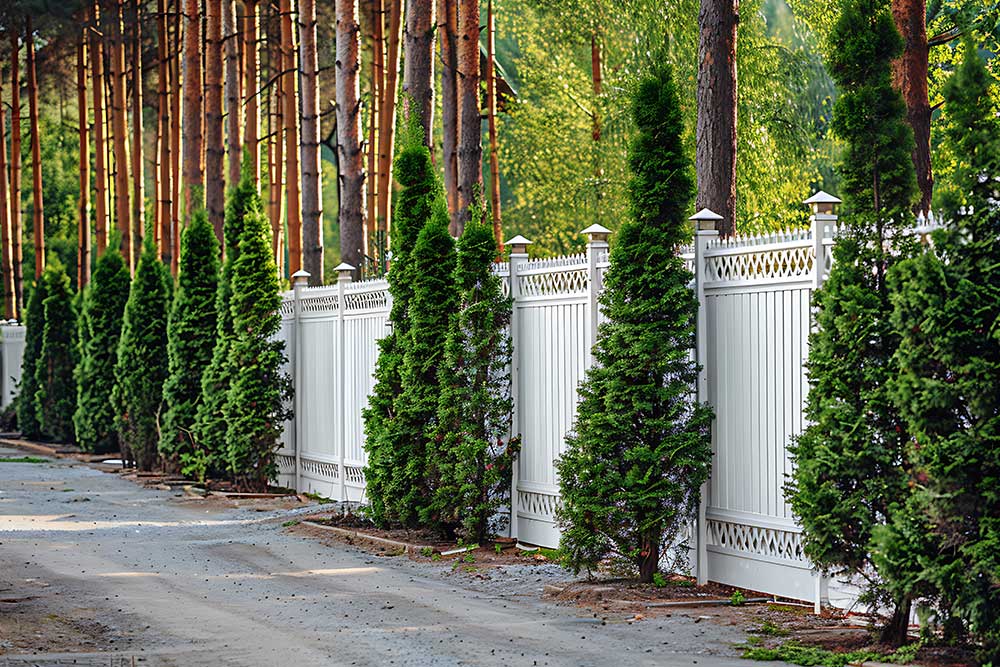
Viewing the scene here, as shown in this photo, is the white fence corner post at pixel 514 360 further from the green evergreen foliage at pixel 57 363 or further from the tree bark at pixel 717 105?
the green evergreen foliage at pixel 57 363

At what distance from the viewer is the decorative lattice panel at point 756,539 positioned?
9.56 m

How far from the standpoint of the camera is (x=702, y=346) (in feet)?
34.4

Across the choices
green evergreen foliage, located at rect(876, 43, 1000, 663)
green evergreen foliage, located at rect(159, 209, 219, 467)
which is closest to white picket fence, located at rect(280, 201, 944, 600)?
green evergreen foliage, located at rect(876, 43, 1000, 663)

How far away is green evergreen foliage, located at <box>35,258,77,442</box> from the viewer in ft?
94.1

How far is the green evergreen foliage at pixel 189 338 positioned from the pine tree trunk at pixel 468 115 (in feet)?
12.1

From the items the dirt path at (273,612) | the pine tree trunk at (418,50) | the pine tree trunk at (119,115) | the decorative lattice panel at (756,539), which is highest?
the pine tree trunk at (119,115)

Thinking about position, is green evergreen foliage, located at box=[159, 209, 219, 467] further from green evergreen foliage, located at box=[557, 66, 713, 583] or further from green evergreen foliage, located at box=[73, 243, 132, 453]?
green evergreen foliage, located at box=[557, 66, 713, 583]

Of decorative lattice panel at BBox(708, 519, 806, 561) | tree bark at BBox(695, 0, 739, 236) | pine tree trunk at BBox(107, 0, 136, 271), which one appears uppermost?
pine tree trunk at BBox(107, 0, 136, 271)

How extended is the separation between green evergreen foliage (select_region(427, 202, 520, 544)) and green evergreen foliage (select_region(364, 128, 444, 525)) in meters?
0.97

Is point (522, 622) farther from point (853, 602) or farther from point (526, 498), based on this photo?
point (526, 498)

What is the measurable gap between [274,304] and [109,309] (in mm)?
7644

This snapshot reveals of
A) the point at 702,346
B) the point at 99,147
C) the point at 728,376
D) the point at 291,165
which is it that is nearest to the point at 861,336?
the point at 728,376

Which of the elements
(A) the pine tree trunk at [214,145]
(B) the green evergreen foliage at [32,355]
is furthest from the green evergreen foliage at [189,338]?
(B) the green evergreen foliage at [32,355]

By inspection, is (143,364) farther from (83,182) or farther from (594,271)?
(83,182)
